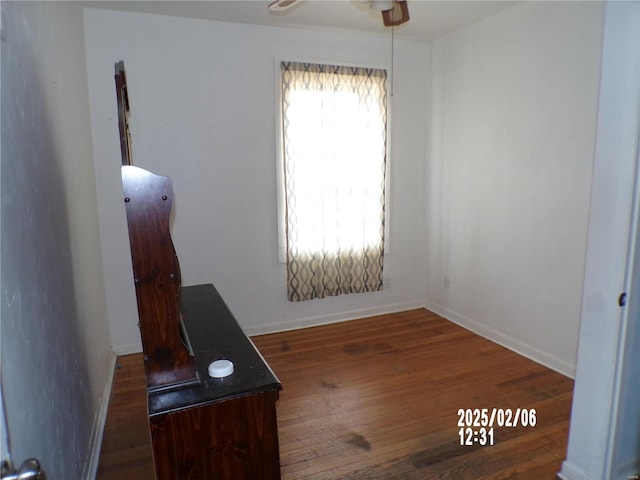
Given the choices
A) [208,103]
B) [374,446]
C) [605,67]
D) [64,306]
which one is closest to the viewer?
[605,67]

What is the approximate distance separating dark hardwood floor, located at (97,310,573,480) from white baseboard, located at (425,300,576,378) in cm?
6

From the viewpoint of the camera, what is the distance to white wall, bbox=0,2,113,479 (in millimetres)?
1143

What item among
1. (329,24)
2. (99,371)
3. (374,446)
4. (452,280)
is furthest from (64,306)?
(452,280)

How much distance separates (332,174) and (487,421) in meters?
2.15

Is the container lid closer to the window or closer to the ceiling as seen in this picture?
the window

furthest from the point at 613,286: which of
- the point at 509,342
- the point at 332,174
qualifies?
the point at 332,174

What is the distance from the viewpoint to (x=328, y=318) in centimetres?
386

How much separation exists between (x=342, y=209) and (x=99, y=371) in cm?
215

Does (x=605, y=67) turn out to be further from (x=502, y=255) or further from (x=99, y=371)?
(x=99, y=371)

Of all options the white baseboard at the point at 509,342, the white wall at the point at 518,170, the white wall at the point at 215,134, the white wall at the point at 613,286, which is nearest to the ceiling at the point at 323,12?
the white wall at the point at 215,134

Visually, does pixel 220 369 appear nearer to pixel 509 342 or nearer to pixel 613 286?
pixel 613 286

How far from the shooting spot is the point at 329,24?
3.32m

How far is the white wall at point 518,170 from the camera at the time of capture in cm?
266

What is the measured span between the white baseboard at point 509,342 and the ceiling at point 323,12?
241cm
